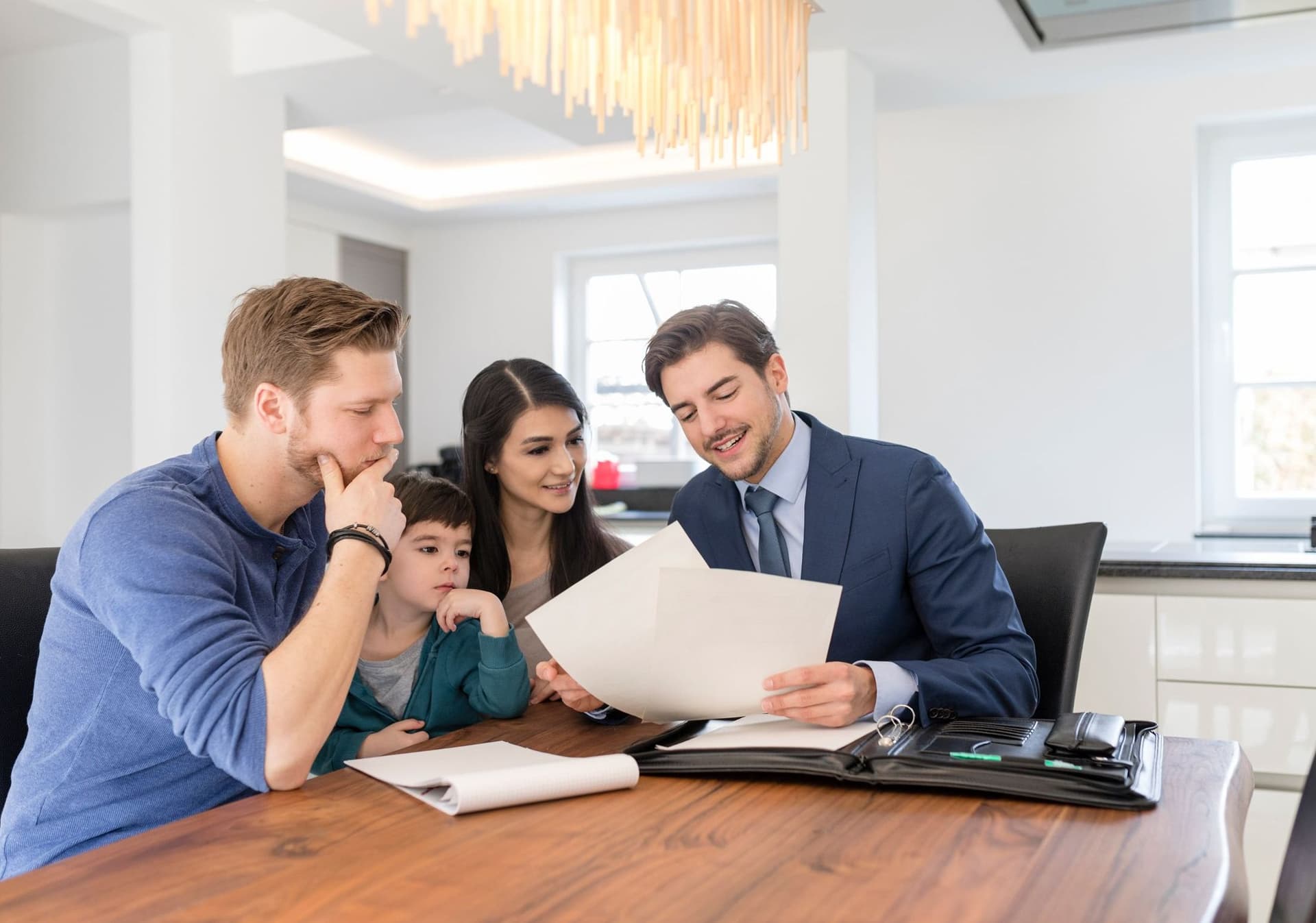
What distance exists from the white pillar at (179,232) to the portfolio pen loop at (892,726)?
2.76 metres

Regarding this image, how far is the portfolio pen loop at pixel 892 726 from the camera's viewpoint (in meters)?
1.23

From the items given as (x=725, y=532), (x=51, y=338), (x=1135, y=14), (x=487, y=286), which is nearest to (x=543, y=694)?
(x=725, y=532)

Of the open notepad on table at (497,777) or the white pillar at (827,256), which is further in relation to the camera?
the white pillar at (827,256)

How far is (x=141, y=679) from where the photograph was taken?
1.19m

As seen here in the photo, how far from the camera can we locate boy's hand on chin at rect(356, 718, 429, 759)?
4.93ft

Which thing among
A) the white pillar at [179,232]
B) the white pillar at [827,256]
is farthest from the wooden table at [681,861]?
the white pillar at [179,232]

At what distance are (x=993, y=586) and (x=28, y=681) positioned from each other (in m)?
1.27

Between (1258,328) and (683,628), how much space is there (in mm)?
4299

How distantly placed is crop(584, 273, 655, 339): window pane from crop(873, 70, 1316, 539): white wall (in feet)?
6.05

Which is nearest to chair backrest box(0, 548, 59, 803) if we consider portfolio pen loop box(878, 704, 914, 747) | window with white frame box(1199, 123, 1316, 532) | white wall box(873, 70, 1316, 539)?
portfolio pen loop box(878, 704, 914, 747)

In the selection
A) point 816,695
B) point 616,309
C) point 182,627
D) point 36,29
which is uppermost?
point 36,29

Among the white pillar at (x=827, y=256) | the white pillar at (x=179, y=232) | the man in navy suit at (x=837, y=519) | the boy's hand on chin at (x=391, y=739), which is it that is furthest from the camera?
the white pillar at (x=179, y=232)

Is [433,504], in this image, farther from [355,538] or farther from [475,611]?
[355,538]

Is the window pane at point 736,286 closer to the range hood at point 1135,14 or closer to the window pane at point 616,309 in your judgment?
the window pane at point 616,309
